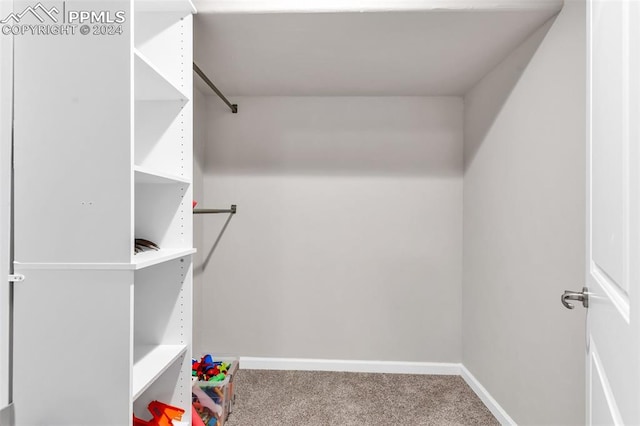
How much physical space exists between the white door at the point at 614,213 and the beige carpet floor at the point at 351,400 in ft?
4.31

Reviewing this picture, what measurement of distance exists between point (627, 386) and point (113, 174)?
4.22ft

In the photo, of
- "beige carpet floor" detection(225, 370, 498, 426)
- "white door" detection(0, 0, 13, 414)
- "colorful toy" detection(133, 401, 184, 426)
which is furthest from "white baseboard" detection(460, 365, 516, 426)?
"white door" detection(0, 0, 13, 414)

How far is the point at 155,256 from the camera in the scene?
1.23 m

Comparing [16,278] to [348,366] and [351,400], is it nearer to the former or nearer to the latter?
[351,400]

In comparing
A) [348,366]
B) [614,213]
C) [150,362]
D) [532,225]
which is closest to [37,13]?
[150,362]

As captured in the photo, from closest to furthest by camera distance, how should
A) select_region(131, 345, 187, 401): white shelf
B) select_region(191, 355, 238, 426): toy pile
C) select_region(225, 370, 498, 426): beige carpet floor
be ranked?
1. select_region(131, 345, 187, 401): white shelf
2. select_region(191, 355, 238, 426): toy pile
3. select_region(225, 370, 498, 426): beige carpet floor

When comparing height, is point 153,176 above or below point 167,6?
below

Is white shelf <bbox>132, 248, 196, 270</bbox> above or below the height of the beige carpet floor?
above

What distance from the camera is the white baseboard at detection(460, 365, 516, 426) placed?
1.88 metres

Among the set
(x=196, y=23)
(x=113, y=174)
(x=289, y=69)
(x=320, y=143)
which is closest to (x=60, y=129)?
(x=113, y=174)

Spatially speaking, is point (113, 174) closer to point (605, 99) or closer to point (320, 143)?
point (605, 99)

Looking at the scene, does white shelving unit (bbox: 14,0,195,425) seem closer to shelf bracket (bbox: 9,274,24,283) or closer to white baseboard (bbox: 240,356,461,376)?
shelf bracket (bbox: 9,274,24,283)

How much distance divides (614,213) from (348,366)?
225cm

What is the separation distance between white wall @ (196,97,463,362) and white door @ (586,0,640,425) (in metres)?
1.66
